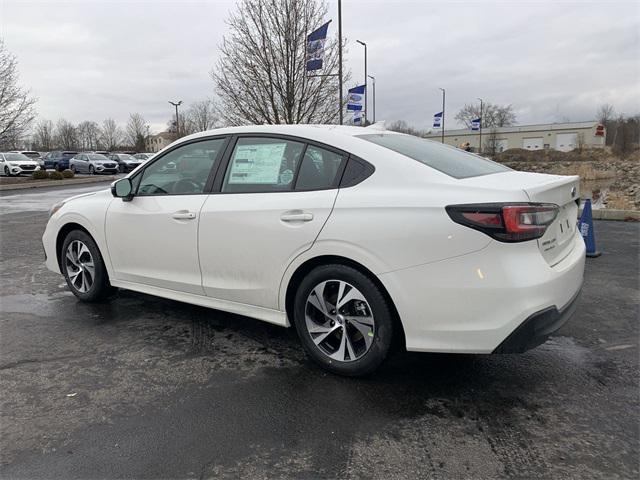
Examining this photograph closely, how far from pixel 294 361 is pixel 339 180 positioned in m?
1.32

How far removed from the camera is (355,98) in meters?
15.8

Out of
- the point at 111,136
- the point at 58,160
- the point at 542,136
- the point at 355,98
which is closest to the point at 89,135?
the point at 111,136

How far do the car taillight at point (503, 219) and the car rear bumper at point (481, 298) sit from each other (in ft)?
0.18

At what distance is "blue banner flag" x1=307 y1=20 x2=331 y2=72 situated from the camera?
12750 mm

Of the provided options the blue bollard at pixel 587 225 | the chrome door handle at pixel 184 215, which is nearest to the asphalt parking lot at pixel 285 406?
the chrome door handle at pixel 184 215

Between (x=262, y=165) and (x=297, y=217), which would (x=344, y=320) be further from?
(x=262, y=165)

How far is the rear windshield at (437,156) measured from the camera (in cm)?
324

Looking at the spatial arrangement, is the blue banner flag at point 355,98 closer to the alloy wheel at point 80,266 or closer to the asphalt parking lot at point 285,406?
the alloy wheel at point 80,266

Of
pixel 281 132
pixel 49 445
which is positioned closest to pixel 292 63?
pixel 281 132

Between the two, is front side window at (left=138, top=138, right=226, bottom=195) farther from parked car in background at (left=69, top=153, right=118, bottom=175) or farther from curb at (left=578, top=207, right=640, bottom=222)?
parked car in background at (left=69, top=153, right=118, bottom=175)

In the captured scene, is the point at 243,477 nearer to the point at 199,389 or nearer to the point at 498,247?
the point at 199,389

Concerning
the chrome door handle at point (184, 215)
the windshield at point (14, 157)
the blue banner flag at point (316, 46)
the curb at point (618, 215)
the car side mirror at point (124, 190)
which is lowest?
the curb at point (618, 215)

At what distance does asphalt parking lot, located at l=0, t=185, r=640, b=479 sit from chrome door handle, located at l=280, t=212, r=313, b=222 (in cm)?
102

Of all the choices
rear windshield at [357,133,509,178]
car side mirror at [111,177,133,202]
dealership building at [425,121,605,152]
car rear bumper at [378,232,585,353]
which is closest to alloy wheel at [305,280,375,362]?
car rear bumper at [378,232,585,353]
